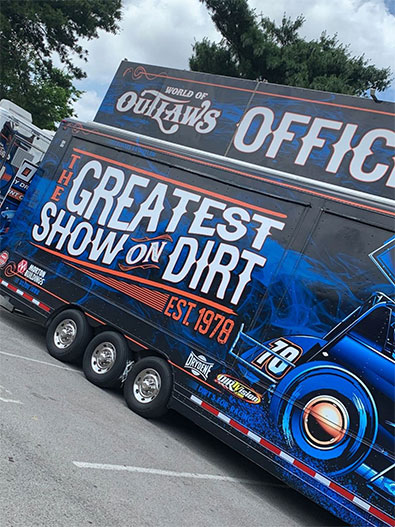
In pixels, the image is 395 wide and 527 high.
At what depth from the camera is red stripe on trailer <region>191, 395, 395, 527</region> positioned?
16.5ft

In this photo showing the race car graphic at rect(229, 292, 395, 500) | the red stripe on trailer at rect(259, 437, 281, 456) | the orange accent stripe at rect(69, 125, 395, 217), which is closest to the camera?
the race car graphic at rect(229, 292, 395, 500)

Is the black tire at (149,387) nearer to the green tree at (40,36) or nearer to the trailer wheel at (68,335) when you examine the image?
the trailer wheel at (68,335)

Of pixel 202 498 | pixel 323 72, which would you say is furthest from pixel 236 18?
pixel 202 498

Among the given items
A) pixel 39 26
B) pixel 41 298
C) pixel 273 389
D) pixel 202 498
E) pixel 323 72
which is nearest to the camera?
pixel 202 498

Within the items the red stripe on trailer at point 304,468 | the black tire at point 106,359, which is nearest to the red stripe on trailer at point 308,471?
the red stripe on trailer at point 304,468

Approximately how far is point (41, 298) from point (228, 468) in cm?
384

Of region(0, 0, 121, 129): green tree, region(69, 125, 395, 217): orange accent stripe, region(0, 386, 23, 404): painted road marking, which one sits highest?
region(0, 0, 121, 129): green tree

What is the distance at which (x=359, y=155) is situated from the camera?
6527 mm

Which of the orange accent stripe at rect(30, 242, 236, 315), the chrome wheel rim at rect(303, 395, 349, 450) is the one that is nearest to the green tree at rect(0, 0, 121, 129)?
the orange accent stripe at rect(30, 242, 236, 315)

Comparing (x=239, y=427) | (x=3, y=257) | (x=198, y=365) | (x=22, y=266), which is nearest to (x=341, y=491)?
(x=239, y=427)

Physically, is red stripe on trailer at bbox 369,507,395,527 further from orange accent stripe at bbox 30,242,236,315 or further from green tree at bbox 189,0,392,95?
green tree at bbox 189,0,392,95

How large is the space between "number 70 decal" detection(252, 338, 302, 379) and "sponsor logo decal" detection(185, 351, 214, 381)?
63 centimetres

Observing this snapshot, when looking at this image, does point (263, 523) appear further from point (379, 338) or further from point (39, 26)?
point (39, 26)

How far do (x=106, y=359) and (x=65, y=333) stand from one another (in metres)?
0.93
